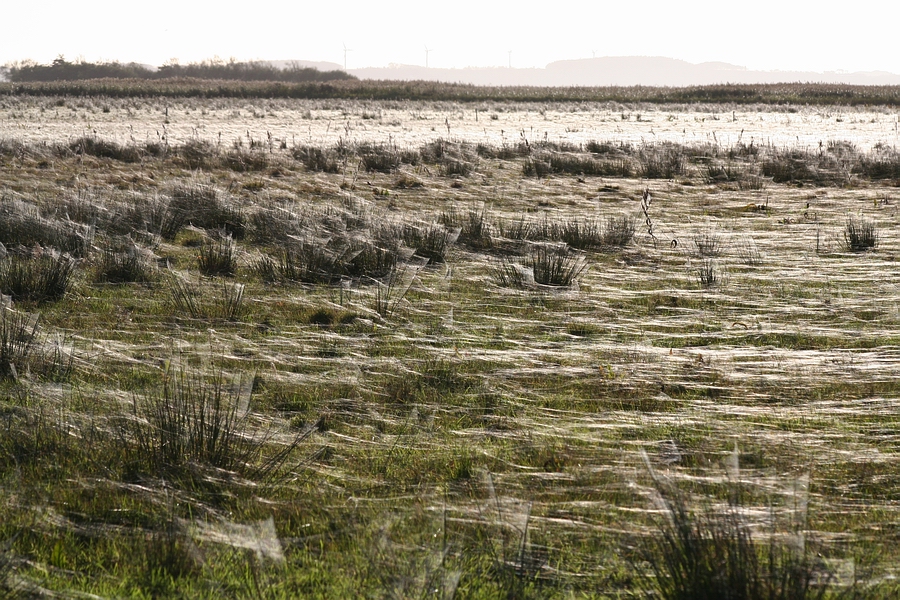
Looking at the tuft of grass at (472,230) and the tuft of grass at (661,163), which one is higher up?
the tuft of grass at (661,163)

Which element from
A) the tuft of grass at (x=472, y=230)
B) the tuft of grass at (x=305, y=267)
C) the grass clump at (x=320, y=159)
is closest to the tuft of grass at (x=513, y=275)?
the tuft of grass at (x=472, y=230)

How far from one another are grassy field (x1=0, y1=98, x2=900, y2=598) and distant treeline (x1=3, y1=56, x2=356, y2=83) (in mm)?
67344

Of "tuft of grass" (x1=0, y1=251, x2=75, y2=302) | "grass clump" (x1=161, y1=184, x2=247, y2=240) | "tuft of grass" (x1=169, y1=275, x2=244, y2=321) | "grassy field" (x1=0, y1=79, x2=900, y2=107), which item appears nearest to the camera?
"tuft of grass" (x1=169, y1=275, x2=244, y2=321)

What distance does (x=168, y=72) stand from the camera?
7356 cm

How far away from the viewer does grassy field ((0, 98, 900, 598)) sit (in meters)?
2.17

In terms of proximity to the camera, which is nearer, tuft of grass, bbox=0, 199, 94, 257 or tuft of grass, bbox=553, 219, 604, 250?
tuft of grass, bbox=0, 199, 94, 257

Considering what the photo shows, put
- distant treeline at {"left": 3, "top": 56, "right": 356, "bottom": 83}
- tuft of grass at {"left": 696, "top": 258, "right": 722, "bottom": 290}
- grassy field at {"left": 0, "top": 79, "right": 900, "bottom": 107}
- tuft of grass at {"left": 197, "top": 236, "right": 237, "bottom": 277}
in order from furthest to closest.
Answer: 1. distant treeline at {"left": 3, "top": 56, "right": 356, "bottom": 83}
2. grassy field at {"left": 0, "top": 79, "right": 900, "bottom": 107}
3. tuft of grass at {"left": 197, "top": 236, "right": 237, "bottom": 277}
4. tuft of grass at {"left": 696, "top": 258, "right": 722, "bottom": 290}

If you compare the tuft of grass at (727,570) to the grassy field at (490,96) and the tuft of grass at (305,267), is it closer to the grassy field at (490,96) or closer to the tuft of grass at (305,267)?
the tuft of grass at (305,267)

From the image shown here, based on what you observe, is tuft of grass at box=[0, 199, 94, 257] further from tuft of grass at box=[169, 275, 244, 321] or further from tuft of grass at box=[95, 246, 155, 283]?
tuft of grass at box=[169, 275, 244, 321]

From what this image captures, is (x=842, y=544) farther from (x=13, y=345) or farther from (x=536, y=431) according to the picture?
(x=13, y=345)

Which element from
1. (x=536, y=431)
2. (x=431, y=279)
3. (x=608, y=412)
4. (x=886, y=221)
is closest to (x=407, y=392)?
(x=536, y=431)

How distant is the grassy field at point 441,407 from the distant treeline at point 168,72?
221ft

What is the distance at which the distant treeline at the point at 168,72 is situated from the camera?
7138cm

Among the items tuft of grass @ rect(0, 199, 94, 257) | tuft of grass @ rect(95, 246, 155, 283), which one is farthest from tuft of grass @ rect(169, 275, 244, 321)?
tuft of grass @ rect(0, 199, 94, 257)
